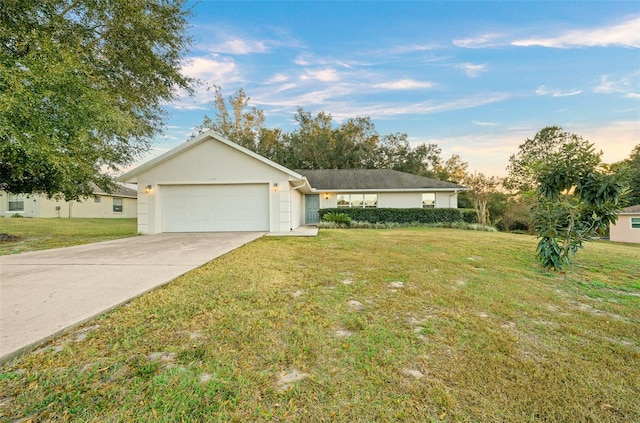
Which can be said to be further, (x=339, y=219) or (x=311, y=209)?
(x=311, y=209)

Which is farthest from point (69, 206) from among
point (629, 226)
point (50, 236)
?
point (629, 226)

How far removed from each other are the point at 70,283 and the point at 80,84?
5842 mm

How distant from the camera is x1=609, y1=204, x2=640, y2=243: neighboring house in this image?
20547 mm

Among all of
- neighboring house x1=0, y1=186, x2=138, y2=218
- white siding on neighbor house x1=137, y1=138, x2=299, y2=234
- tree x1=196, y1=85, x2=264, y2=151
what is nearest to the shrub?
white siding on neighbor house x1=137, y1=138, x2=299, y2=234

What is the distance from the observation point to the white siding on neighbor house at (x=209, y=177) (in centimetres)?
1159

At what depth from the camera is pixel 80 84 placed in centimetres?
720

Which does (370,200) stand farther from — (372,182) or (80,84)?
(80,84)

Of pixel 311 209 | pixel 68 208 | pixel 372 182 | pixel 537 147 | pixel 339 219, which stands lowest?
pixel 339 219

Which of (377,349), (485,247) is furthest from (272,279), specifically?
(485,247)

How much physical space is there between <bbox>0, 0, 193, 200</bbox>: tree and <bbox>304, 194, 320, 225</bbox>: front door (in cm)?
984

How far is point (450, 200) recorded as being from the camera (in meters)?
18.6

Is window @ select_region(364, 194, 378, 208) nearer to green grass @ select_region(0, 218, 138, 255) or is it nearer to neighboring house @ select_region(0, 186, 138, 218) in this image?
green grass @ select_region(0, 218, 138, 255)

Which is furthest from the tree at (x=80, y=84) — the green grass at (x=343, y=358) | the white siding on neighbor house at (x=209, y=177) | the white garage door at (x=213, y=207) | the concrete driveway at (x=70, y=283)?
the green grass at (x=343, y=358)

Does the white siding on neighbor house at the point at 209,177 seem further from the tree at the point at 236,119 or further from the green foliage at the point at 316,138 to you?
the tree at the point at 236,119
